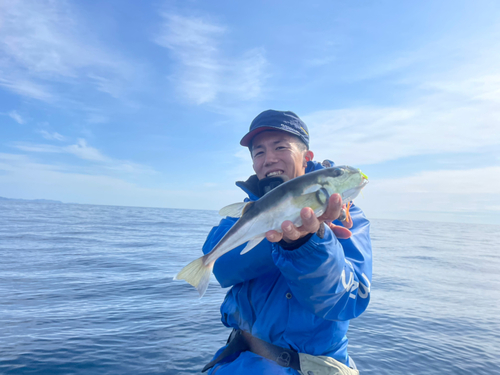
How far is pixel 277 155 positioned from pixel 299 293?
6.03 feet

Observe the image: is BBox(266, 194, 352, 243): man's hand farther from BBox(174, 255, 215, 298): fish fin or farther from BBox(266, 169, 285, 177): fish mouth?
BBox(266, 169, 285, 177): fish mouth

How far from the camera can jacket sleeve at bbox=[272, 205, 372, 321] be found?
270 cm

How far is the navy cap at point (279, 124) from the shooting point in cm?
399

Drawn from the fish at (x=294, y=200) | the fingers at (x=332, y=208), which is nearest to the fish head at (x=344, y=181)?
the fish at (x=294, y=200)

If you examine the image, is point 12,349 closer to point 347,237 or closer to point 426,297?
point 347,237

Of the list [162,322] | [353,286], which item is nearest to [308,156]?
[353,286]

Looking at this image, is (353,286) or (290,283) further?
(353,286)

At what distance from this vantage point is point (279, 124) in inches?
157

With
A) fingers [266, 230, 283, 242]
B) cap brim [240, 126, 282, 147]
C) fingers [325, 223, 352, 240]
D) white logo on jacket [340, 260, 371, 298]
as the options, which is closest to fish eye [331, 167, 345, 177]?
fingers [325, 223, 352, 240]

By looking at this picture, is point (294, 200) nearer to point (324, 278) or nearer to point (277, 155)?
point (324, 278)

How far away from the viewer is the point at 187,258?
19297 mm

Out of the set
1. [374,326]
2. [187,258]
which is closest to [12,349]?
[374,326]

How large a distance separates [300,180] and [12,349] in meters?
7.87

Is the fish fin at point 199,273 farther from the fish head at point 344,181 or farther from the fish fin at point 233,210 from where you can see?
the fish head at point 344,181
